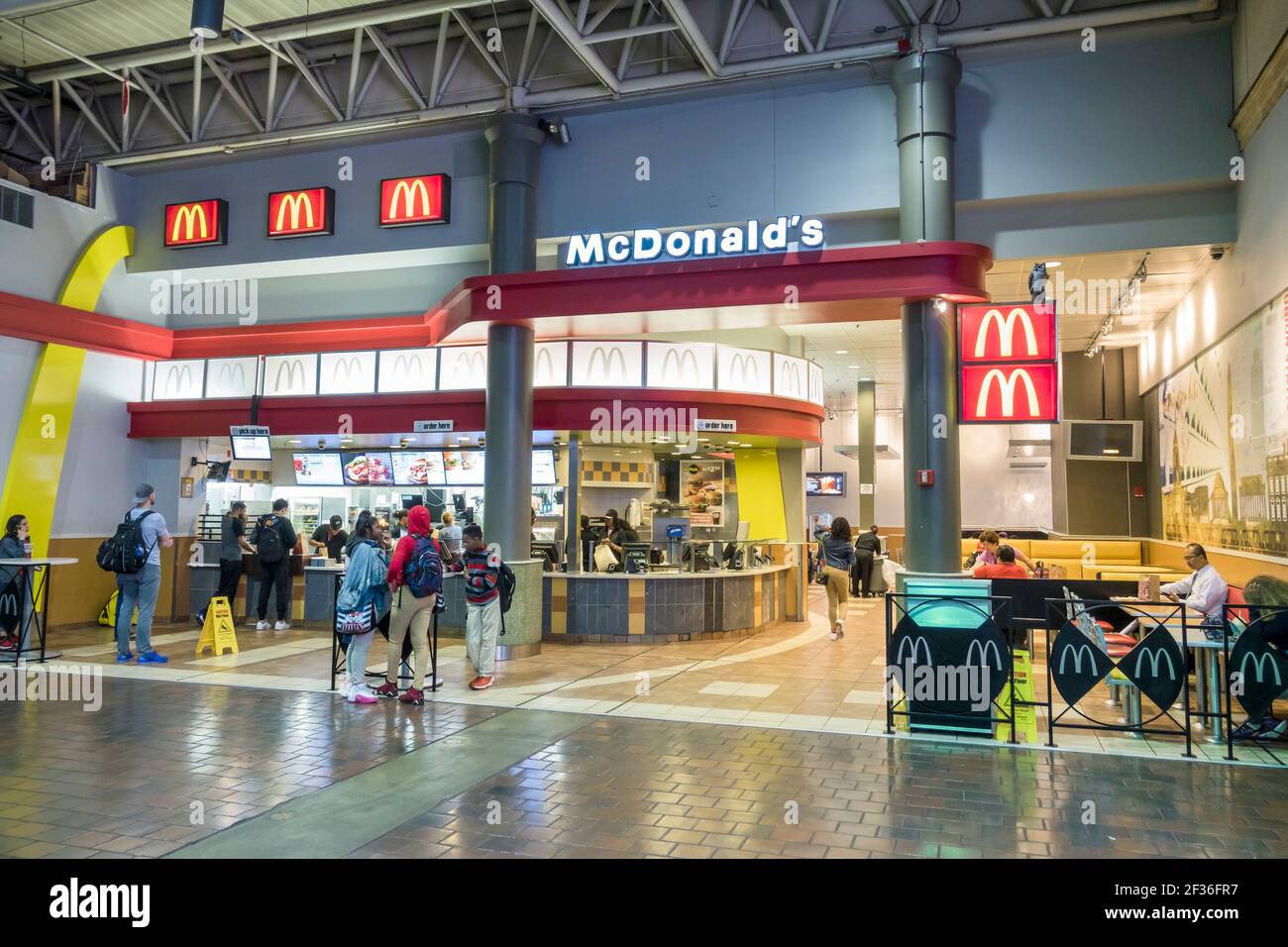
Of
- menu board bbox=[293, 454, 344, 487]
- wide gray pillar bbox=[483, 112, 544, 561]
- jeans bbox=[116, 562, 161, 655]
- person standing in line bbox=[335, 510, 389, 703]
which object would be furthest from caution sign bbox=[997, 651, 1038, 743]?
menu board bbox=[293, 454, 344, 487]

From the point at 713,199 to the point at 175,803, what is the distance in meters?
7.91

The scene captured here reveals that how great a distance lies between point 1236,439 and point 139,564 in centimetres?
1148

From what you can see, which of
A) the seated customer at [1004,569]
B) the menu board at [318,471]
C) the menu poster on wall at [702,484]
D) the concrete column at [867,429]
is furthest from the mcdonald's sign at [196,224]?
the concrete column at [867,429]

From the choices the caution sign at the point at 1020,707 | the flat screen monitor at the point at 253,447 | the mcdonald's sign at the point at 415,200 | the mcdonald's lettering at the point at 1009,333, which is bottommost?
the caution sign at the point at 1020,707

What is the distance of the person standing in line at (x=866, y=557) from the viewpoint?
56.2 feet

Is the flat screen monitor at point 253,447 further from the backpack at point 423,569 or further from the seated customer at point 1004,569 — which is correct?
the seated customer at point 1004,569

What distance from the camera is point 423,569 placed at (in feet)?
24.6

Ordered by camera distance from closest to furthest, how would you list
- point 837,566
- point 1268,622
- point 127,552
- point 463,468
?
point 1268,622, point 127,552, point 837,566, point 463,468

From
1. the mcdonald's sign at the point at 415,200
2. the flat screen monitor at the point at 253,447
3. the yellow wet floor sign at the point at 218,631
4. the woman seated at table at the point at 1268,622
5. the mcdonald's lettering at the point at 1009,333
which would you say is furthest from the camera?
the flat screen monitor at the point at 253,447

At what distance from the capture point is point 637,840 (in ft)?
14.0

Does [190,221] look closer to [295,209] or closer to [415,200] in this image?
[295,209]

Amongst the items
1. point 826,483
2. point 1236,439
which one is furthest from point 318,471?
point 826,483

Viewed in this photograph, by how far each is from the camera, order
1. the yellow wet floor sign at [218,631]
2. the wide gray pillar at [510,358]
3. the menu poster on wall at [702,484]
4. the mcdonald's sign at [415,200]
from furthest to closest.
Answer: the menu poster on wall at [702,484], the mcdonald's sign at [415,200], the wide gray pillar at [510,358], the yellow wet floor sign at [218,631]
